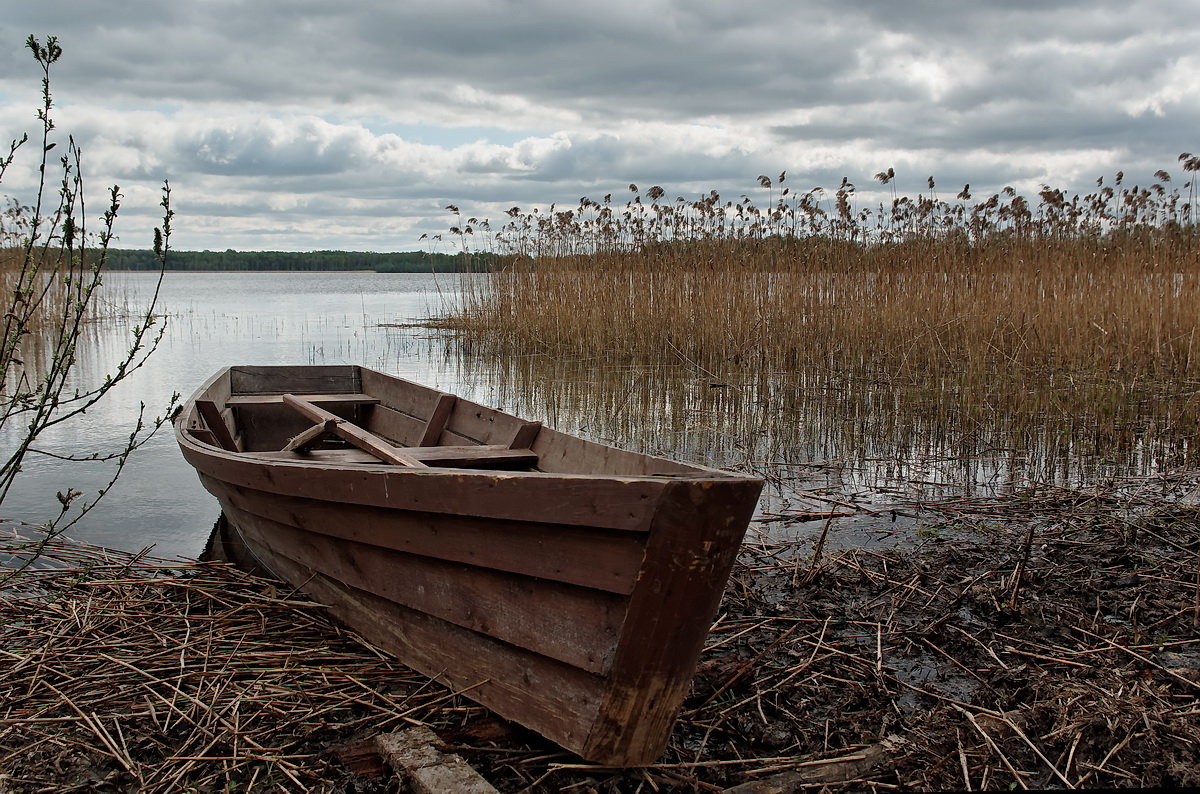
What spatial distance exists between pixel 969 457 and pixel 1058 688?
3356 mm

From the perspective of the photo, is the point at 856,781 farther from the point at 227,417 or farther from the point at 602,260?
the point at 602,260

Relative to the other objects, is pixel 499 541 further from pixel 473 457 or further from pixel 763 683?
pixel 473 457

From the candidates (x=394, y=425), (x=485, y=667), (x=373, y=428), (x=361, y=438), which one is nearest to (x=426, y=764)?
(x=485, y=667)

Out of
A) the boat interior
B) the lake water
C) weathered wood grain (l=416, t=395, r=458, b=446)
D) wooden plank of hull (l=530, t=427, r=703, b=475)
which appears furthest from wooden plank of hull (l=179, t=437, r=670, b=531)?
the lake water

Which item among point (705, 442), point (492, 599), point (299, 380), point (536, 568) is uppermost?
point (299, 380)

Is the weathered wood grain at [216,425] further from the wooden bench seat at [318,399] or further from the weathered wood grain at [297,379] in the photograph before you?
the weathered wood grain at [297,379]

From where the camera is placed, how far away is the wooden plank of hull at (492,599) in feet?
7.31

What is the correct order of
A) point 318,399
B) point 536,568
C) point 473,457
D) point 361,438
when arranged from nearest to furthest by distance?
point 536,568 < point 473,457 < point 361,438 < point 318,399

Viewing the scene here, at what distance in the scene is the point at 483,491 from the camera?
2344 millimetres

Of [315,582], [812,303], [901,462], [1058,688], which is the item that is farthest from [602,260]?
[1058,688]

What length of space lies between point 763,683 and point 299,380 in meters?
4.11

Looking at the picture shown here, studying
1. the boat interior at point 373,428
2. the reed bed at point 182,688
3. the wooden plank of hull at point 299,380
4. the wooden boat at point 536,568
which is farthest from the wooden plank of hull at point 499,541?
the wooden plank of hull at point 299,380

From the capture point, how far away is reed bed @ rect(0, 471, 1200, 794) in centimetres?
236

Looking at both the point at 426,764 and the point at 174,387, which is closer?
the point at 426,764
